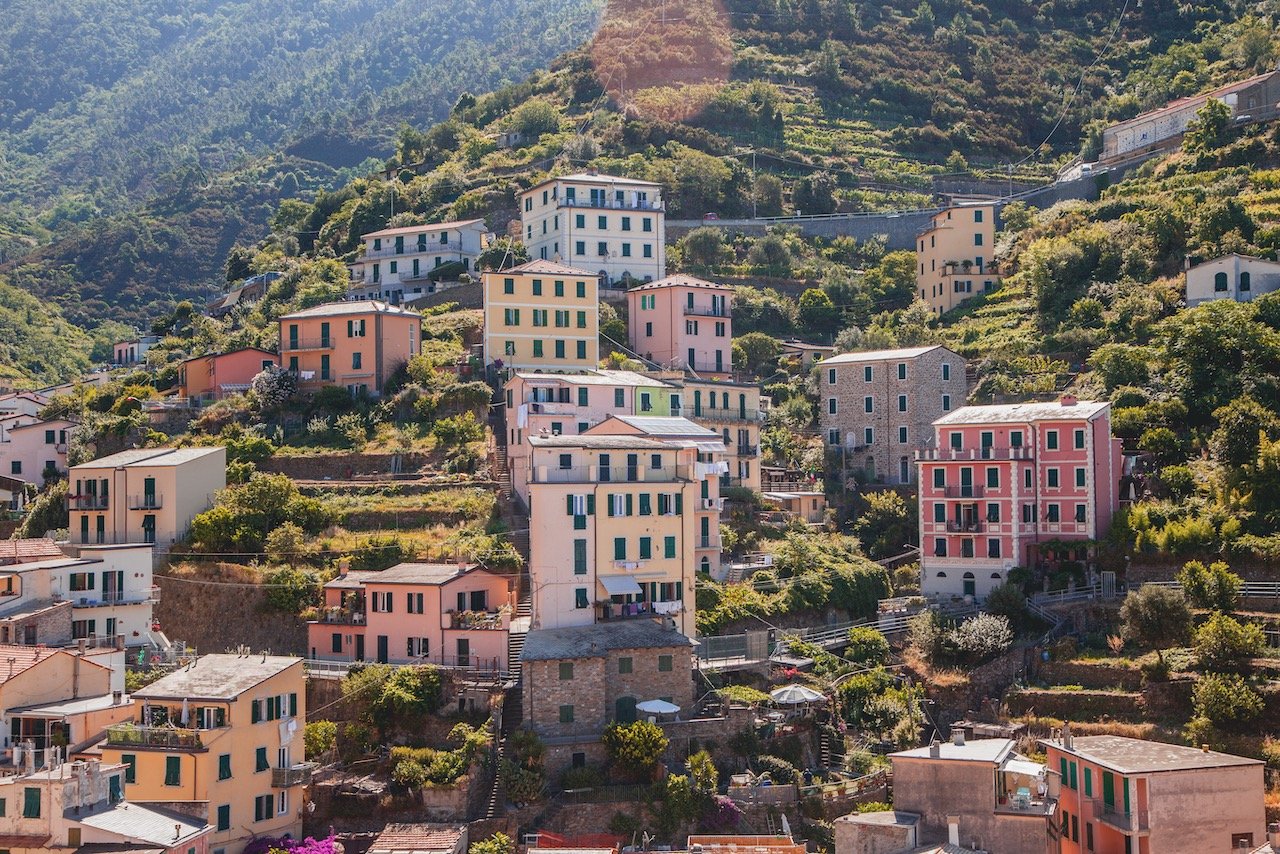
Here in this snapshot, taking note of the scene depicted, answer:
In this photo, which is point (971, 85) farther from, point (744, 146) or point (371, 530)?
point (371, 530)

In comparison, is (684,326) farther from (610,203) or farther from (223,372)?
(223,372)

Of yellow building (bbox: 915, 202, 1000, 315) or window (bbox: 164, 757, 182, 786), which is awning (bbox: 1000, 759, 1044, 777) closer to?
window (bbox: 164, 757, 182, 786)

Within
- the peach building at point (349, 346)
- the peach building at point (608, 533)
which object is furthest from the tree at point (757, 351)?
the peach building at point (608, 533)

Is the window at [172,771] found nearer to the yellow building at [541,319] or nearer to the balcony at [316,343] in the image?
the yellow building at [541,319]

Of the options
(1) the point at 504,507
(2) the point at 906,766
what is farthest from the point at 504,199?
(2) the point at 906,766

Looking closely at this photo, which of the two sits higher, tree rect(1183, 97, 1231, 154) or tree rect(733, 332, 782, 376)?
tree rect(1183, 97, 1231, 154)

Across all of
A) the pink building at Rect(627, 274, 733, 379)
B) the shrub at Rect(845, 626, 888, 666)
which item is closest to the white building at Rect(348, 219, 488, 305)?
the pink building at Rect(627, 274, 733, 379)

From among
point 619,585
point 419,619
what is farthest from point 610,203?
point 419,619
